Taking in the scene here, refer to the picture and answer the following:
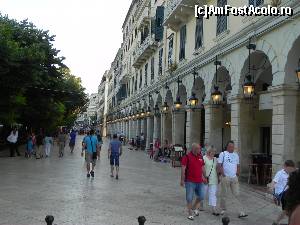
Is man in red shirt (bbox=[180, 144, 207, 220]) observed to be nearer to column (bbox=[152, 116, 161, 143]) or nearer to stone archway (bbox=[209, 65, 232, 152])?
stone archway (bbox=[209, 65, 232, 152])

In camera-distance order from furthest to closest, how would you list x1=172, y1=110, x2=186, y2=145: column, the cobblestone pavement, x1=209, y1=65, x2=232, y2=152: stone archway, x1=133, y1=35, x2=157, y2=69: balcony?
x1=133, y1=35, x2=157, y2=69: balcony, x1=172, y1=110, x2=186, y2=145: column, x1=209, y1=65, x2=232, y2=152: stone archway, the cobblestone pavement

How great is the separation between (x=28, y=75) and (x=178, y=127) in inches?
404

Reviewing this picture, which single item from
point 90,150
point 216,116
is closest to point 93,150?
point 90,150

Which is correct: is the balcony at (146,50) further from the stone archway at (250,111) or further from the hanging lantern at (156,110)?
the stone archway at (250,111)

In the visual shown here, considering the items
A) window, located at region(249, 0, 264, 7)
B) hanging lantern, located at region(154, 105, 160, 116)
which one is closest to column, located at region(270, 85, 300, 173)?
window, located at region(249, 0, 264, 7)

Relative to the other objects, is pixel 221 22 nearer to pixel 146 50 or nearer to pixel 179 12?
pixel 179 12

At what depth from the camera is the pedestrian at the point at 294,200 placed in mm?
3080

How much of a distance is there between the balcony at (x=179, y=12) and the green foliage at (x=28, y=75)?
290 inches

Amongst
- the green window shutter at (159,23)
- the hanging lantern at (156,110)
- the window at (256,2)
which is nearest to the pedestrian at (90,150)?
the window at (256,2)

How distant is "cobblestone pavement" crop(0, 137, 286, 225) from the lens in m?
9.13

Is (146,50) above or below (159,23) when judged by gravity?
below

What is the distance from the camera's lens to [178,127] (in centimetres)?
2761

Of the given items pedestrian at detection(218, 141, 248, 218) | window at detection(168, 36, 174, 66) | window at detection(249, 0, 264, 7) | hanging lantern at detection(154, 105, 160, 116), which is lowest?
pedestrian at detection(218, 141, 248, 218)

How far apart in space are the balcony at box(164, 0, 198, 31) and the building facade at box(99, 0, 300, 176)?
0.23 feet
